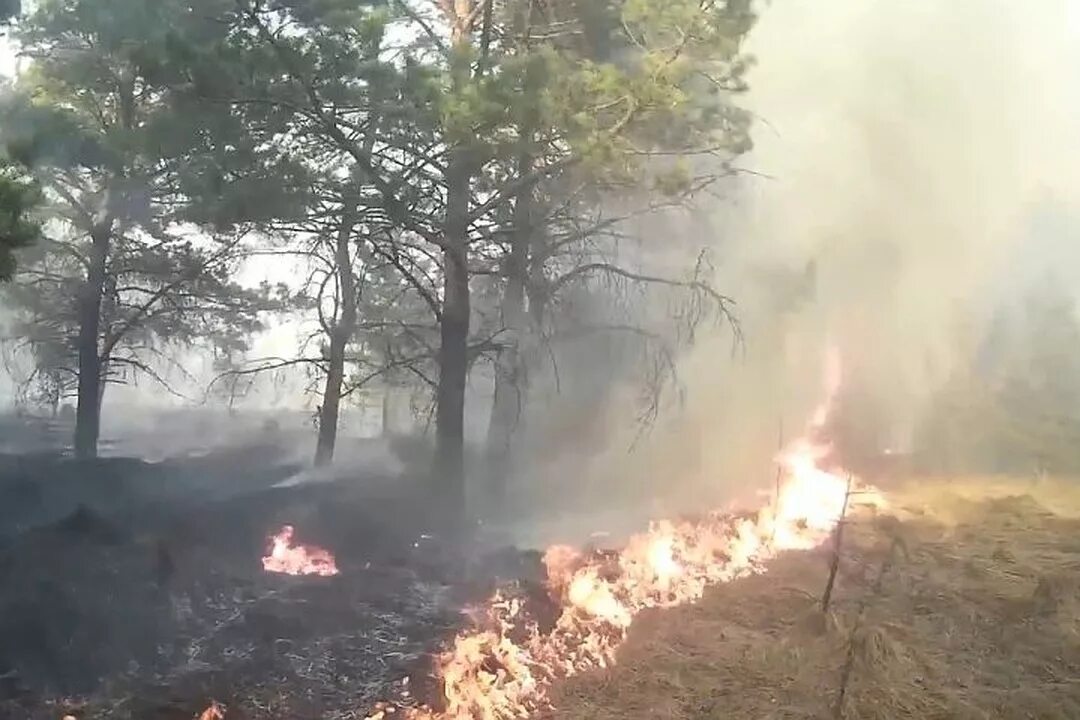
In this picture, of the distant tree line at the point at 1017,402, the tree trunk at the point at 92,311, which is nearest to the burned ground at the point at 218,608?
the tree trunk at the point at 92,311

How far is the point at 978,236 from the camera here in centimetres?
1577

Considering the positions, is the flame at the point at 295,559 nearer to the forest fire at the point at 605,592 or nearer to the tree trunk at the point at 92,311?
the forest fire at the point at 605,592

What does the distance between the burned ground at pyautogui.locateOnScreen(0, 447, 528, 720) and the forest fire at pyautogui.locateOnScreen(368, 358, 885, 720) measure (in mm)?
421

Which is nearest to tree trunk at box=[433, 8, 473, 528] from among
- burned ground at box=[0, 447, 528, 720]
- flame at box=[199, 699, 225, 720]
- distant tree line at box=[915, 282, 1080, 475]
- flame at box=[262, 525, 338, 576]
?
burned ground at box=[0, 447, 528, 720]

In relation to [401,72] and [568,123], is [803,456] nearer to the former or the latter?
[568,123]

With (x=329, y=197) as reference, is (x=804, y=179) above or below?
above

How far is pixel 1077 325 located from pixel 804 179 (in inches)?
218

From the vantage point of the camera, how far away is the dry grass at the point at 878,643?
5824mm

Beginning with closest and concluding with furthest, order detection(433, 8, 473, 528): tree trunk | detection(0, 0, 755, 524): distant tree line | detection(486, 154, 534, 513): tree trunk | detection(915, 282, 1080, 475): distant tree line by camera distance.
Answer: detection(0, 0, 755, 524): distant tree line, detection(433, 8, 473, 528): tree trunk, detection(486, 154, 534, 513): tree trunk, detection(915, 282, 1080, 475): distant tree line

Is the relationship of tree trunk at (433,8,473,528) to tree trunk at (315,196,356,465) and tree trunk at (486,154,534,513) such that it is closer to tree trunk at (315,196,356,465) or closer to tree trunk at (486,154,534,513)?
tree trunk at (486,154,534,513)

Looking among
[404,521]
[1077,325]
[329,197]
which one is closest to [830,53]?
[1077,325]

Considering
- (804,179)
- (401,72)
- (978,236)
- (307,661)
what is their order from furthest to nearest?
(978,236) → (804,179) → (401,72) → (307,661)

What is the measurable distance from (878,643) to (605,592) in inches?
84.3

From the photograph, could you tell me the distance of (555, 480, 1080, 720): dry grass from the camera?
229 inches
